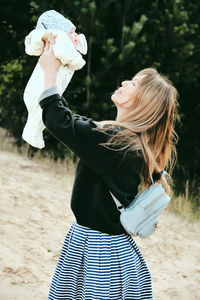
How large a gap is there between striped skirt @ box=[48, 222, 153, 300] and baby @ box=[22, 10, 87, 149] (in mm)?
464

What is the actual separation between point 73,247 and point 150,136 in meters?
0.59

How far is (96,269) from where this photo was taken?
176cm

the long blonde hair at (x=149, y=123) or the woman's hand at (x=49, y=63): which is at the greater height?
the woman's hand at (x=49, y=63)

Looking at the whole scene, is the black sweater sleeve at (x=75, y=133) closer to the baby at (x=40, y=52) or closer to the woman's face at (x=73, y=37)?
the baby at (x=40, y=52)

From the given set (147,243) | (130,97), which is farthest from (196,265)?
(130,97)

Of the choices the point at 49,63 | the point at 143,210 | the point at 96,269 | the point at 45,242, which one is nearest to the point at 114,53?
the point at 45,242

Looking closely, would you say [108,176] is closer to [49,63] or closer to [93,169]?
[93,169]

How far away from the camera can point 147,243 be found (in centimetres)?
507

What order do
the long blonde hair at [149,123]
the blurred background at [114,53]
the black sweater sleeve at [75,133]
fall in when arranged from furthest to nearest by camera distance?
the blurred background at [114,53] → the long blonde hair at [149,123] → the black sweater sleeve at [75,133]

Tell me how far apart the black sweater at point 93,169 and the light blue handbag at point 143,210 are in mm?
30

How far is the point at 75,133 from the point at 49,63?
1.13 ft

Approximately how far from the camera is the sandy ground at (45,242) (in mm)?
3682

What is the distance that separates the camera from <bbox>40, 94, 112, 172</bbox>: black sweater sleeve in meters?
1.61

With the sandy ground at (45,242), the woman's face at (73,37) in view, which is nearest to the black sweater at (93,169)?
the woman's face at (73,37)
